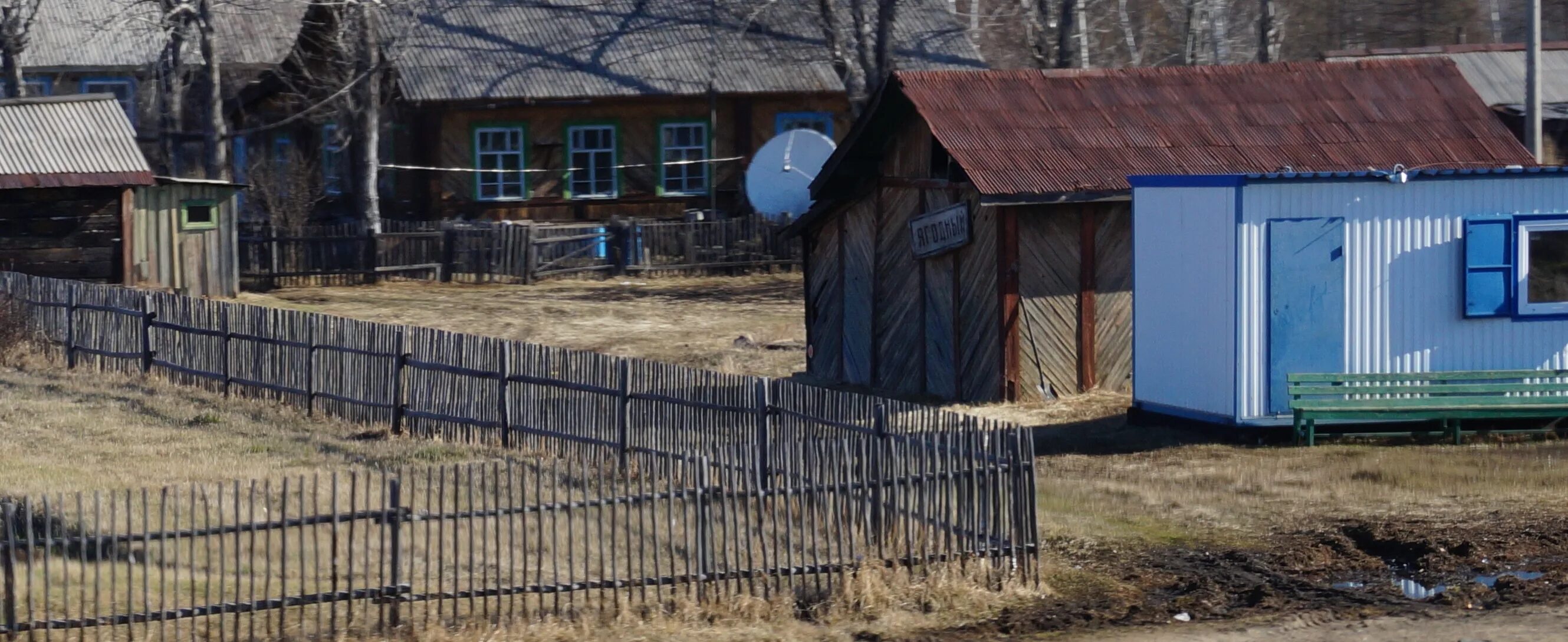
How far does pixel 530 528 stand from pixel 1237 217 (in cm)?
742

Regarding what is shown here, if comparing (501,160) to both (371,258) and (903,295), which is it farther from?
(903,295)

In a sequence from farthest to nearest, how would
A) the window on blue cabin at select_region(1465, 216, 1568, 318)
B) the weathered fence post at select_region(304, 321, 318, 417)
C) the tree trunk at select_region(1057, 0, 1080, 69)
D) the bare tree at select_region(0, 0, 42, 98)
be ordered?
the bare tree at select_region(0, 0, 42, 98) < the tree trunk at select_region(1057, 0, 1080, 69) < the weathered fence post at select_region(304, 321, 318, 417) < the window on blue cabin at select_region(1465, 216, 1568, 318)

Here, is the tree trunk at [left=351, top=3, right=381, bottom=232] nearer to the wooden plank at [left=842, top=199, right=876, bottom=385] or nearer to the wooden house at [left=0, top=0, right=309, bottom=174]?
the wooden house at [left=0, top=0, right=309, bottom=174]

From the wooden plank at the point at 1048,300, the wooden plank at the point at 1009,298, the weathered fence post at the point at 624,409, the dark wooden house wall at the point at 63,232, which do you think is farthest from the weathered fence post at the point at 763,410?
the dark wooden house wall at the point at 63,232

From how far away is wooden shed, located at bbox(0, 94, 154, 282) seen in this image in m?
24.9

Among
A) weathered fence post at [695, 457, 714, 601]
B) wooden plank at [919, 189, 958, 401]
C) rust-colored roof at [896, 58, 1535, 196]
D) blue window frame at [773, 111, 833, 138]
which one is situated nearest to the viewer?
weathered fence post at [695, 457, 714, 601]

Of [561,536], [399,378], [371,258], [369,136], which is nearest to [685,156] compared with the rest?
[369,136]

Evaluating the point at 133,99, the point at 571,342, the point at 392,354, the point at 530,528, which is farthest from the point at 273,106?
the point at 530,528

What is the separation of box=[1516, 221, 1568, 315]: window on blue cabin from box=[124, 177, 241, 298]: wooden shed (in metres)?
17.7

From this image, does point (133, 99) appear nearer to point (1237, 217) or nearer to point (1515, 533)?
point (1237, 217)

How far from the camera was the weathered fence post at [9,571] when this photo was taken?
8.25m

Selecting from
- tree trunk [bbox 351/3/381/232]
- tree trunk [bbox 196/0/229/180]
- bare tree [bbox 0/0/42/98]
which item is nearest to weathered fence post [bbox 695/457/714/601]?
tree trunk [bbox 196/0/229/180]

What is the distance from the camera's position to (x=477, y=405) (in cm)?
1543

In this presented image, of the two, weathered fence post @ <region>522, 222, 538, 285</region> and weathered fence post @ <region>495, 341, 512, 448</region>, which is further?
weathered fence post @ <region>522, 222, 538, 285</region>
